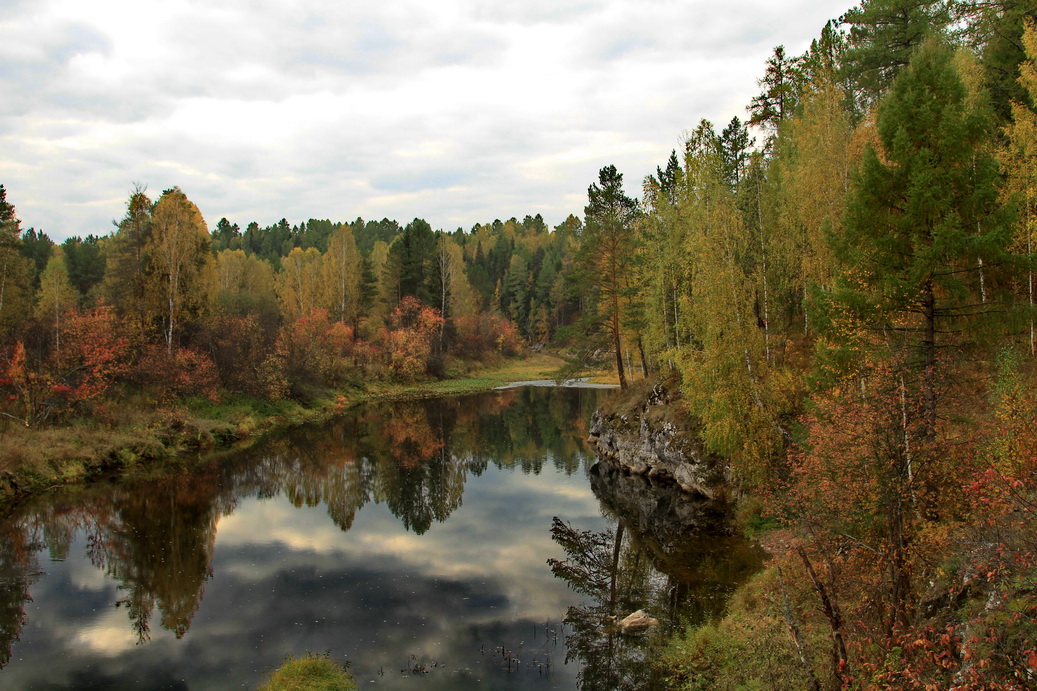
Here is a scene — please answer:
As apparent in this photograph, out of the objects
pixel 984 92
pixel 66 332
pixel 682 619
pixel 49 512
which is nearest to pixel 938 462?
pixel 682 619

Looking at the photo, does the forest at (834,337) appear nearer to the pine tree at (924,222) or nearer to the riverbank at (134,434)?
the pine tree at (924,222)

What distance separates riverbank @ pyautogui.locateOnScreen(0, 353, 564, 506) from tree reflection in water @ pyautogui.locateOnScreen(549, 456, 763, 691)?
71.4 ft

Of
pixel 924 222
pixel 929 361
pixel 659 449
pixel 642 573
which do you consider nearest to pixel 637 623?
pixel 642 573

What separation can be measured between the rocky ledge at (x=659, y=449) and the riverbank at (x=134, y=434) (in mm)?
22387

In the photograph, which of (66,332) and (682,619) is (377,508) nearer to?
(682,619)

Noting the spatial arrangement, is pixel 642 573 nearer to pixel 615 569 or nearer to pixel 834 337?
pixel 615 569

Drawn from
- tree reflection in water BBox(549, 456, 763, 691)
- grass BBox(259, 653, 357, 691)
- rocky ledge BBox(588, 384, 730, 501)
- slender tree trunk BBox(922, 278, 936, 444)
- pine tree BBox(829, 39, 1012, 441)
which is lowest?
tree reflection in water BBox(549, 456, 763, 691)

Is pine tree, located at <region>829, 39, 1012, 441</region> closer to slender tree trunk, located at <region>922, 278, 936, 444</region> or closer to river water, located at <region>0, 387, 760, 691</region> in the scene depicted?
slender tree trunk, located at <region>922, 278, 936, 444</region>

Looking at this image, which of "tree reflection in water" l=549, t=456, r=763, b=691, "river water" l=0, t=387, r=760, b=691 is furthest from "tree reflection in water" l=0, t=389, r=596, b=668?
"tree reflection in water" l=549, t=456, r=763, b=691

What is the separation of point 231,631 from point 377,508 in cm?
1096

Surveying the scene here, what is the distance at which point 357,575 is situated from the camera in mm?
19188

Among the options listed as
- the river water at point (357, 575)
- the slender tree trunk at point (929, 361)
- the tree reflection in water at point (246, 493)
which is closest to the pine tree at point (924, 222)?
the slender tree trunk at point (929, 361)

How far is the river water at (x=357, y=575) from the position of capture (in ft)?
46.0

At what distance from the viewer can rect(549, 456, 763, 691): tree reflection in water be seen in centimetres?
1415
